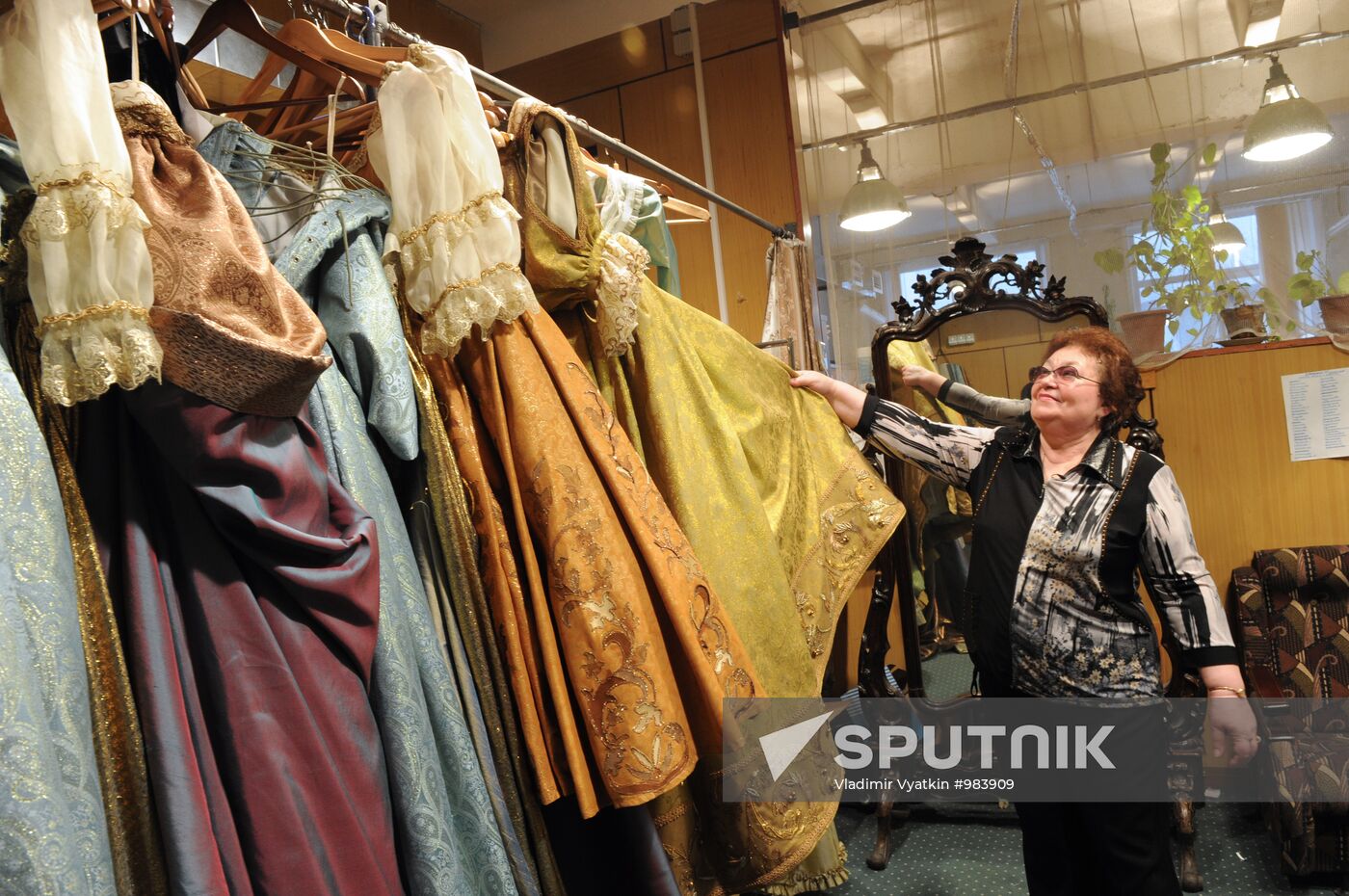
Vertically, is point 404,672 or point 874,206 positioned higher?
point 874,206

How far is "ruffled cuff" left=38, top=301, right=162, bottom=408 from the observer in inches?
29.6

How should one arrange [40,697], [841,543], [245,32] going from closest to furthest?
1. [40,697]
2. [245,32]
3. [841,543]

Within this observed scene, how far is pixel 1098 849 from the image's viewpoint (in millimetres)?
1855

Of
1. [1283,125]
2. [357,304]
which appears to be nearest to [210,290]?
[357,304]

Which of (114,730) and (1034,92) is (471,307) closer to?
(114,730)

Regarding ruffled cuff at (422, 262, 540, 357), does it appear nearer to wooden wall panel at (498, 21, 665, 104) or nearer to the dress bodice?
the dress bodice

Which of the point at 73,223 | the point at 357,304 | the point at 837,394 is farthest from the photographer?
the point at 837,394

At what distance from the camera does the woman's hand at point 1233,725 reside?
179 cm

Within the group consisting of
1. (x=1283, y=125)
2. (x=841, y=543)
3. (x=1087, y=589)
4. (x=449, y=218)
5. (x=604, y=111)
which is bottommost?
(x=1087, y=589)

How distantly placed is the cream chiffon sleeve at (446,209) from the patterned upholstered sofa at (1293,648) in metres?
2.30

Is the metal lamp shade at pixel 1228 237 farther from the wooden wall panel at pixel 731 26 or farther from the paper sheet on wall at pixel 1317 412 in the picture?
the wooden wall panel at pixel 731 26

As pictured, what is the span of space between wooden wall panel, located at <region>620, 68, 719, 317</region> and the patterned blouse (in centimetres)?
213

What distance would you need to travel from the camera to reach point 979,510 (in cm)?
204

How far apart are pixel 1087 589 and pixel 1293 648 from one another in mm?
1178
